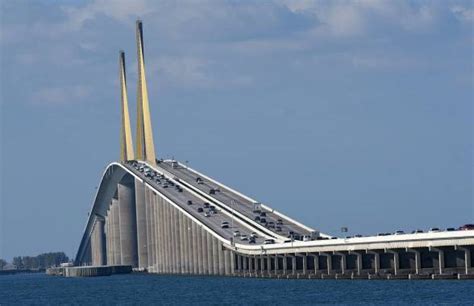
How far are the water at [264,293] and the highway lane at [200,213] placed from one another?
12591mm

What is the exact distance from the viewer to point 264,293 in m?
110

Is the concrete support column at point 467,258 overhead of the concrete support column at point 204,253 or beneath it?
beneath

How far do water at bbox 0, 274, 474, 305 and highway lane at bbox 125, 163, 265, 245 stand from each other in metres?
12.6

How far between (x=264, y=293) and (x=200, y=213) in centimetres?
6549

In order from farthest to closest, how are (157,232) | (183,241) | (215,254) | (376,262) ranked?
(157,232) < (183,241) < (215,254) < (376,262)

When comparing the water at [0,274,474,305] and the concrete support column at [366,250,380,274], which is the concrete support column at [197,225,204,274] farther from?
the concrete support column at [366,250,380,274]

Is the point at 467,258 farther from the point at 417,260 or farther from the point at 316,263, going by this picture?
the point at 316,263

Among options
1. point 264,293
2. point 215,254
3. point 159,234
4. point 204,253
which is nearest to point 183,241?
point 204,253

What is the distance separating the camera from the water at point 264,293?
301ft

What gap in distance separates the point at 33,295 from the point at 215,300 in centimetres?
4583

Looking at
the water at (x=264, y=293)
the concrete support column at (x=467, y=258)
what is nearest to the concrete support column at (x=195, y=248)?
the water at (x=264, y=293)

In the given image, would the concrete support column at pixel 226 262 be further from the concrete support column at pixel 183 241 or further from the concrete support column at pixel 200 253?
the concrete support column at pixel 183 241

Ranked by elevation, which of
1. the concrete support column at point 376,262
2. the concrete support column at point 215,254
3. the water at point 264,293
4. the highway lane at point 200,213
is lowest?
the water at point 264,293

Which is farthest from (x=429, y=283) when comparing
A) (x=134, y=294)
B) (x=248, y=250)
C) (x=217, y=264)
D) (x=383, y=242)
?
(x=217, y=264)
